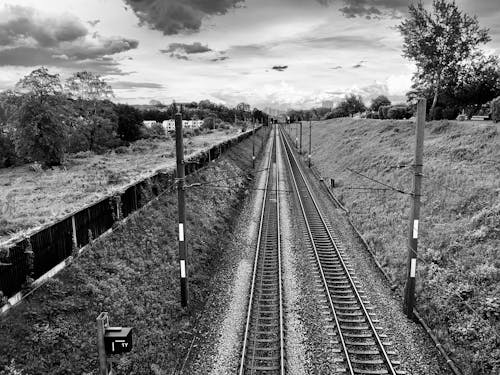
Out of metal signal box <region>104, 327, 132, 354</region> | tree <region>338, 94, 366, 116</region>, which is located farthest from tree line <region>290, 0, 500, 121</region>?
tree <region>338, 94, 366, 116</region>

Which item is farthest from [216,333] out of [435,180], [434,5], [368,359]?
[434,5]

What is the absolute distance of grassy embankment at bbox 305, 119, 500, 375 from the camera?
39.0ft

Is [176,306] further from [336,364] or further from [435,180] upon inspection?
[435,180]

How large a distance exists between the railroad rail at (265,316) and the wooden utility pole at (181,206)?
2610 mm

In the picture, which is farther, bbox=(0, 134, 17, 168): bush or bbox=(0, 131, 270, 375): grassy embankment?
bbox=(0, 134, 17, 168): bush

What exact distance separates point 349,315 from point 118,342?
9164 mm

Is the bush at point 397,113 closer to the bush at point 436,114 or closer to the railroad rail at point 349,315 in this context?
the bush at point 436,114

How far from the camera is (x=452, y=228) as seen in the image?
17906mm

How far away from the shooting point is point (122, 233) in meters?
15.5

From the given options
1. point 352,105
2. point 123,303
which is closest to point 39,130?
point 123,303

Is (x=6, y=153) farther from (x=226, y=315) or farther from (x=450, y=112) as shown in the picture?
(x=450, y=112)

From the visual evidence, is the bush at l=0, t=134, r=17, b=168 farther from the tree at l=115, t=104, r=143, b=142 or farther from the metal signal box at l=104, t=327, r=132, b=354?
the metal signal box at l=104, t=327, r=132, b=354

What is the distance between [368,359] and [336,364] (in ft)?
3.42

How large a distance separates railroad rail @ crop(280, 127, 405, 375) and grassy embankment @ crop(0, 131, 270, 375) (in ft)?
16.9
